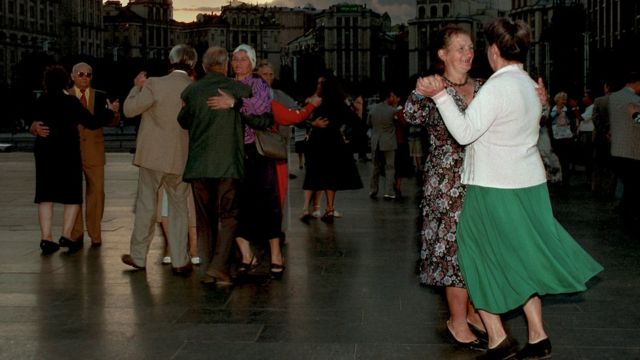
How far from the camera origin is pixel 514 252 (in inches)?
209

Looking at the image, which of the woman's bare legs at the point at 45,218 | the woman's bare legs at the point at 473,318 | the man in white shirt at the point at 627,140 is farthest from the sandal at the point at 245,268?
the man in white shirt at the point at 627,140

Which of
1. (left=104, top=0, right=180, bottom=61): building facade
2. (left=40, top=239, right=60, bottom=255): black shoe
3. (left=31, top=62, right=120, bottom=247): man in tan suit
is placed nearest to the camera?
(left=40, top=239, right=60, bottom=255): black shoe

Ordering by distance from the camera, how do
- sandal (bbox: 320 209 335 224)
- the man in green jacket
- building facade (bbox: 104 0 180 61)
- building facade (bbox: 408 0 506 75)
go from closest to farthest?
1. the man in green jacket
2. sandal (bbox: 320 209 335 224)
3. building facade (bbox: 408 0 506 75)
4. building facade (bbox: 104 0 180 61)

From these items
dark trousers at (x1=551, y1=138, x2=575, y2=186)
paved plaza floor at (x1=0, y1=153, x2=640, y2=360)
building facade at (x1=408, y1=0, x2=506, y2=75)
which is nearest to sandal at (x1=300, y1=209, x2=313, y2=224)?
paved plaza floor at (x1=0, y1=153, x2=640, y2=360)

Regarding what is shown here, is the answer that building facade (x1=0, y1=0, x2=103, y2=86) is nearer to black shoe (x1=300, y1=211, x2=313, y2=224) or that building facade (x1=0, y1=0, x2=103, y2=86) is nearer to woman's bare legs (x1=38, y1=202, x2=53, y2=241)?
black shoe (x1=300, y1=211, x2=313, y2=224)

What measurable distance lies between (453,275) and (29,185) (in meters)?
14.6

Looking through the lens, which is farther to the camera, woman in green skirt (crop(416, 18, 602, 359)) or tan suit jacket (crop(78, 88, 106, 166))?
tan suit jacket (crop(78, 88, 106, 166))

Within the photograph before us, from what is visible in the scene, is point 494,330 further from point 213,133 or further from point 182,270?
point 182,270

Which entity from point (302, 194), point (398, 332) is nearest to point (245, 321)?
point (398, 332)

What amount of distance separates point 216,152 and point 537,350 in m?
3.35

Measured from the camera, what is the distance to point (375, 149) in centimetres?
1598

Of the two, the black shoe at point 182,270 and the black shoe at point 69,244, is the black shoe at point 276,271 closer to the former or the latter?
the black shoe at point 182,270

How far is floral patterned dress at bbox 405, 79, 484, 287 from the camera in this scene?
5863 mm

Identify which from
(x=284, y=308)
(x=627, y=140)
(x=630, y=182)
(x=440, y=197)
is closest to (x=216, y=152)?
(x=284, y=308)
